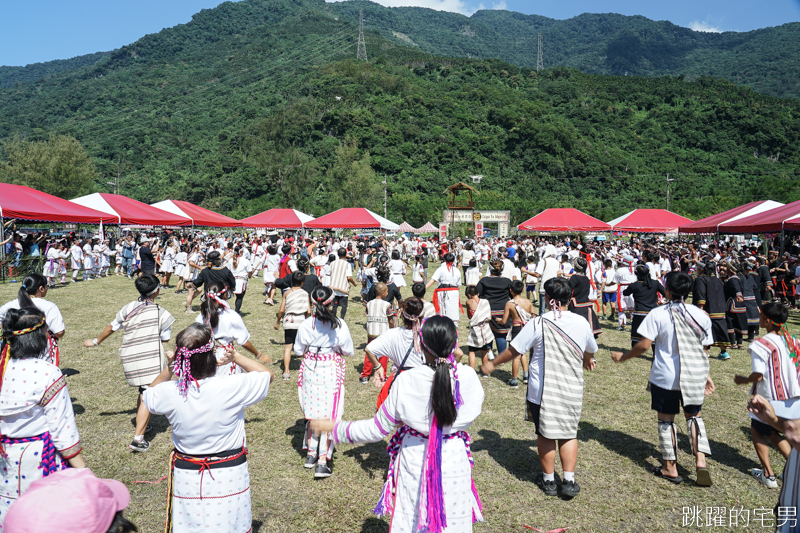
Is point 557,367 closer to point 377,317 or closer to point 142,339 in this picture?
point 377,317

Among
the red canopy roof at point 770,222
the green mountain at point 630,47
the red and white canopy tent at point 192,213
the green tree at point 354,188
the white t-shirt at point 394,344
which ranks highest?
the green mountain at point 630,47

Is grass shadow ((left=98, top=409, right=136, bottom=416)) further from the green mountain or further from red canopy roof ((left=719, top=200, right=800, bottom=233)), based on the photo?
the green mountain

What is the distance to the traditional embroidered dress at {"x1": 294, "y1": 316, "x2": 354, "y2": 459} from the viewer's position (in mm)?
4227

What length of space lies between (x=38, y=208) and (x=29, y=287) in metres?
14.0

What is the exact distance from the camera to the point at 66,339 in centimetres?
915

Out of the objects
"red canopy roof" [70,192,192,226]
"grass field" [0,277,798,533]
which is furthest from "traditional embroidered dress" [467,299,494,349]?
"red canopy roof" [70,192,192,226]

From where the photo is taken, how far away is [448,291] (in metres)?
7.85

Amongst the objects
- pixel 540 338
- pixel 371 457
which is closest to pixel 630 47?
pixel 540 338

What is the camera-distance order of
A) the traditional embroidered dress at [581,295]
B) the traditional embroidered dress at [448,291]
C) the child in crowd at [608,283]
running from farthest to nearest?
1. the child in crowd at [608,283]
2. the traditional embroidered dress at [448,291]
3. the traditional embroidered dress at [581,295]

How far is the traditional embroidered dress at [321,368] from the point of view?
4.23 m

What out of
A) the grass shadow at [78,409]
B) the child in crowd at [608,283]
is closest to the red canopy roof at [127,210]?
the grass shadow at [78,409]

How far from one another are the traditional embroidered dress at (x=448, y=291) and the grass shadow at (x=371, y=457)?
3.28 meters

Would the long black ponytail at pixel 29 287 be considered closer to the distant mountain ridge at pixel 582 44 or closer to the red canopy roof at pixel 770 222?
the red canopy roof at pixel 770 222

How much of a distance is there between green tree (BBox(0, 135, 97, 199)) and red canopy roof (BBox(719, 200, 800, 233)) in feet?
180
